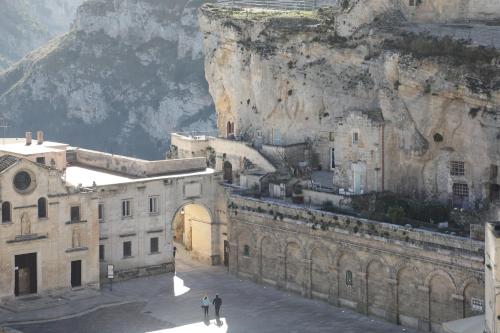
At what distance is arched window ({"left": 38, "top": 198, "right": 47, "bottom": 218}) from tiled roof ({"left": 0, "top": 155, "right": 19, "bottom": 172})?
2702mm

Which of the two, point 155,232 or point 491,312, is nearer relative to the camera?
point 491,312

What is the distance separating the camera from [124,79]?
17075 centimetres

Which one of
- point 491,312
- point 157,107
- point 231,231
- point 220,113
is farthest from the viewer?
point 157,107

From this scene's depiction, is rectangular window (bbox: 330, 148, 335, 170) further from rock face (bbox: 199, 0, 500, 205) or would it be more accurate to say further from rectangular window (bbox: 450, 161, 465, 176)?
rectangular window (bbox: 450, 161, 465, 176)

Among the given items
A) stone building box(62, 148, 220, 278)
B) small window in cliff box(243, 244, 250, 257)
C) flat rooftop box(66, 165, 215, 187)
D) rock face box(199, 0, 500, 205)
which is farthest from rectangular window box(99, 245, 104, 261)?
rock face box(199, 0, 500, 205)

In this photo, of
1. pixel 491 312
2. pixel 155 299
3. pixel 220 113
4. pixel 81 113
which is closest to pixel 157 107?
pixel 81 113

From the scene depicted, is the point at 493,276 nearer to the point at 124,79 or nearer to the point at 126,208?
the point at 126,208

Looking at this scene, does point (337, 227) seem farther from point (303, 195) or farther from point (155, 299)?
point (155, 299)

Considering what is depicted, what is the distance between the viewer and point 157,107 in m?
167

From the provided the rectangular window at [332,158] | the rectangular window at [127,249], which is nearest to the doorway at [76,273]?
the rectangular window at [127,249]

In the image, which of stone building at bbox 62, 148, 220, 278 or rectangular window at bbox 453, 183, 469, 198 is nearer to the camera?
rectangular window at bbox 453, 183, 469, 198

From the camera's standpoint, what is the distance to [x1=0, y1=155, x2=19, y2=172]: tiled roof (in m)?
58.9

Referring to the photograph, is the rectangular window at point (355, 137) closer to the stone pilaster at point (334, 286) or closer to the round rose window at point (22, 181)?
the stone pilaster at point (334, 286)

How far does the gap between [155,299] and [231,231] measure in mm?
6970
